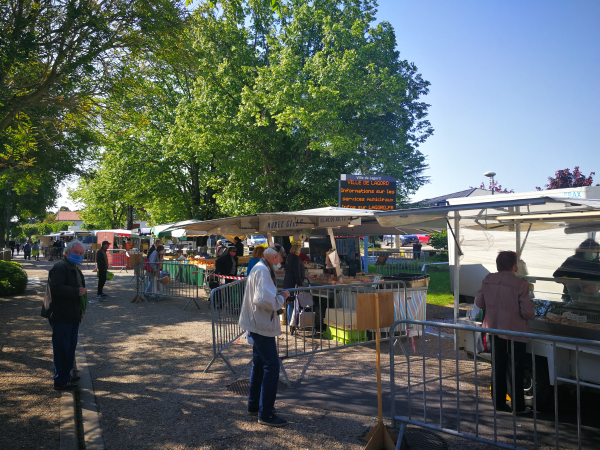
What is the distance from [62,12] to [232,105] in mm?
14279

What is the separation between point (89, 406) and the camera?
5266mm

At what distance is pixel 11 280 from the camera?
14.7m

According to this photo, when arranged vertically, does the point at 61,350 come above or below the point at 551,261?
below

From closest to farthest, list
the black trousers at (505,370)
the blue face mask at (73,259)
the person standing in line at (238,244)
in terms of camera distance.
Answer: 1. the black trousers at (505,370)
2. the blue face mask at (73,259)
3. the person standing in line at (238,244)

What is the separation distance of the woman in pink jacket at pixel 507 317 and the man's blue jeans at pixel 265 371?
235 centimetres

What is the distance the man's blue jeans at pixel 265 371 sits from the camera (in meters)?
4.63

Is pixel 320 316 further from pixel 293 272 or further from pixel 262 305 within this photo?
pixel 262 305

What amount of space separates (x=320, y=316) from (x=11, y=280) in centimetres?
1208

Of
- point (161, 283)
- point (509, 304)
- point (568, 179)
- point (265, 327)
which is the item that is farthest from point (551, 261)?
point (568, 179)

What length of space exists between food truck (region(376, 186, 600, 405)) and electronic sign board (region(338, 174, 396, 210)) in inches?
182

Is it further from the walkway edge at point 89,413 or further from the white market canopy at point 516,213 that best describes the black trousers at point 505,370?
the walkway edge at point 89,413

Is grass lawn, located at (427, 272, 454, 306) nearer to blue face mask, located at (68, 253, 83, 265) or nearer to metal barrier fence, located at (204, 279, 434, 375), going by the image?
metal barrier fence, located at (204, 279, 434, 375)

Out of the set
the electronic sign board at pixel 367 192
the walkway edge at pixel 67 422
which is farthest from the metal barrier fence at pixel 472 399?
the electronic sign board at pixel 367 192

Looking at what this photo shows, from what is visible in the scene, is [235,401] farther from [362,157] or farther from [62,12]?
[362,157]
